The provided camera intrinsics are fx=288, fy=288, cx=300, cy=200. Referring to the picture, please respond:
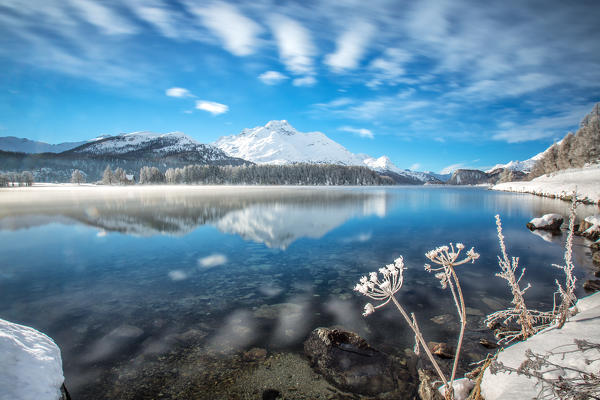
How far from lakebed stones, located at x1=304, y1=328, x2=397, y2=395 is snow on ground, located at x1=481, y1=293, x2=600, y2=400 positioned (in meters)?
2.17

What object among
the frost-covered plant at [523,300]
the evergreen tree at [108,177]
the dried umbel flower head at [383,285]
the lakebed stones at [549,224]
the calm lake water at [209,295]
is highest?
the evergreen tree at [108,177]

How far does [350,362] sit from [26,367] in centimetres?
566

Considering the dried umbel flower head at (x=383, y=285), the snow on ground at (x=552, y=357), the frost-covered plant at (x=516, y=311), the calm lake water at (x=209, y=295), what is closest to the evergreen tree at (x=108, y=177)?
the calm lake water at (x=209, y=295)

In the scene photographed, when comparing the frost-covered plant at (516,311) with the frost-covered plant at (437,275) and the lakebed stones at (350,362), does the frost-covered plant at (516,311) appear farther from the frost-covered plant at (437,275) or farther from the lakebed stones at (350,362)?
the lakebed stones at (350,362)

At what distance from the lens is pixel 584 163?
243 feet

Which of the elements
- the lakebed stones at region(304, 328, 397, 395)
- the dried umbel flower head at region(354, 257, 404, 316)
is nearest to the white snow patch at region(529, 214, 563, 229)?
the lakebed stones at region(304, 328, 397, 395)

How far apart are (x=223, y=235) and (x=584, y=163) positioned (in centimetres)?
9585

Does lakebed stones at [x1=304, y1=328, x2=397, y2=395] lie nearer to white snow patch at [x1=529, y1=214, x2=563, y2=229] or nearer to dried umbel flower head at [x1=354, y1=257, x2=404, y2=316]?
dried umbel flower head at [x1=354, y1=257, x2=404, y2=316]

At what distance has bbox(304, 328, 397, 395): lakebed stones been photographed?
19.4 feet

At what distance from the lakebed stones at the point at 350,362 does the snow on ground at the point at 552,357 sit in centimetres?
217

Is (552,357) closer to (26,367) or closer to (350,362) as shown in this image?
(350,362)

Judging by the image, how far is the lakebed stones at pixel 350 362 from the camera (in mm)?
5906

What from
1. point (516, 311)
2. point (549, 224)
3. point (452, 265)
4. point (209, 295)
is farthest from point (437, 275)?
point (549, 224)

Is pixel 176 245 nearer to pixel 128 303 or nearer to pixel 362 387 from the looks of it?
pixel 128 303
